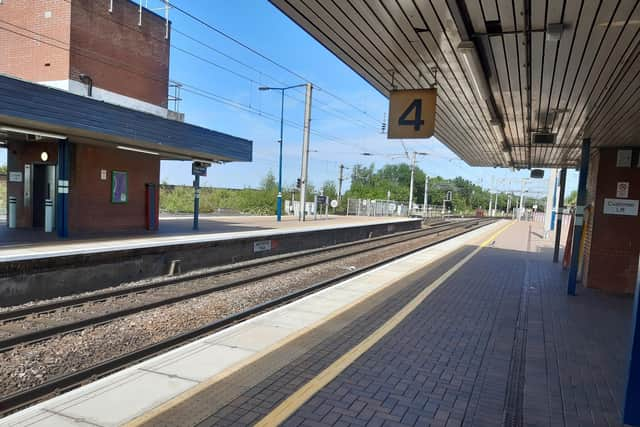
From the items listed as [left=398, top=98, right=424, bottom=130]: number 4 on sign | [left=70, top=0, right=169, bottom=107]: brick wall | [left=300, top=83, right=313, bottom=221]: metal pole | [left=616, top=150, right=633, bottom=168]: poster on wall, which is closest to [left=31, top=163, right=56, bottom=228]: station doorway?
[left=70, top=0, right=169, bottom=107]: brick wall

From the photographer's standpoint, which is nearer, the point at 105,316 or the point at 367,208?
the point at 105,316

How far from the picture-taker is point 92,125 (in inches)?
474

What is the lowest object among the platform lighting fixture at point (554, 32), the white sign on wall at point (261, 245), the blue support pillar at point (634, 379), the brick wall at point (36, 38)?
the white sign on wall at point (261, 245)

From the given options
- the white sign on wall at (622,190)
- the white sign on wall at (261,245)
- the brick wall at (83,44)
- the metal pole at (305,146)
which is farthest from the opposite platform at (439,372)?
the metal pole at (305,146)

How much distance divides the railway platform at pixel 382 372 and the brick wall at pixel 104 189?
9.93 m

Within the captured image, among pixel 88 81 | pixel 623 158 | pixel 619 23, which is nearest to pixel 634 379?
pixel 619 23

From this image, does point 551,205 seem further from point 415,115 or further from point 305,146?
point 415,115

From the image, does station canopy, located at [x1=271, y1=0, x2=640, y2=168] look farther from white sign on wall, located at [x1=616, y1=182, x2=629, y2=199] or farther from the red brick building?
the red brick building

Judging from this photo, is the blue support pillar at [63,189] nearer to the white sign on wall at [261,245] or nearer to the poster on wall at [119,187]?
the poster on wall at [119,187]

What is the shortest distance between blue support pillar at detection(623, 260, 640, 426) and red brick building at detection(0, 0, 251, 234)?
12658 mm

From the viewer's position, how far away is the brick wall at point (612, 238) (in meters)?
9.85

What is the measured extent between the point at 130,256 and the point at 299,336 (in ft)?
21.6

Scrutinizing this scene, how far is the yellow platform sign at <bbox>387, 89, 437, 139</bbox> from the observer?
285 inches

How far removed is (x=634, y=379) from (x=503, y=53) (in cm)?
415
